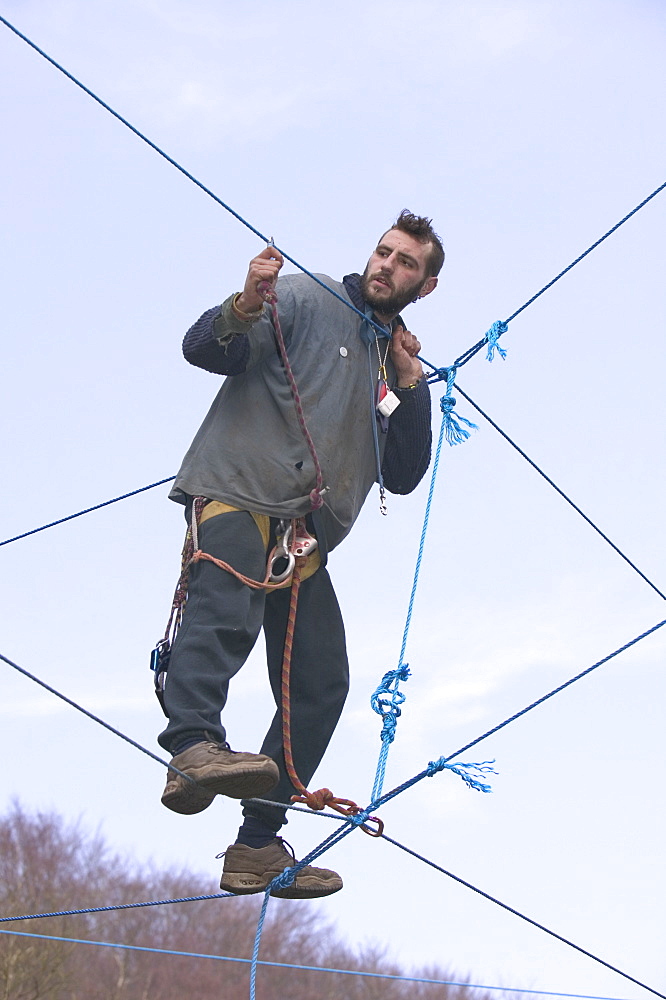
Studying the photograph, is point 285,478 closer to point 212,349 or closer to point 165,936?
point 212,349

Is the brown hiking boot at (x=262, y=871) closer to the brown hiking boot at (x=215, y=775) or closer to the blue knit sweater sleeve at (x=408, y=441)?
the brown hiking boot at (x=215, y=775)

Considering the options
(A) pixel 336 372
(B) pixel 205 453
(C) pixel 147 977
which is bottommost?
(B) pixel 205 453

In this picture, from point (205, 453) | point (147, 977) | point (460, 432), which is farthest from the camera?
point (147, 977)

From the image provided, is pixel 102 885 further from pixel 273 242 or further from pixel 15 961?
pixel 273 242

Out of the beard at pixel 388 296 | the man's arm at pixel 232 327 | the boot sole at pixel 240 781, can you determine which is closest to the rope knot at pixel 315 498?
the man's arm at pixel 232 327

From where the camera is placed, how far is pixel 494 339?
16.8ft

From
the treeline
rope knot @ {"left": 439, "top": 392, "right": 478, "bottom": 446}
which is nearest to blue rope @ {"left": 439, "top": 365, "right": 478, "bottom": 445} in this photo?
rope knot @ {"left": 439, "top": 392, "right": 478, "bottom": 446}

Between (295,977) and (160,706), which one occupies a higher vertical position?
(295,977)

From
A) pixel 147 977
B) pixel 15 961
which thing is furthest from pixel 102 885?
pixel 15 961

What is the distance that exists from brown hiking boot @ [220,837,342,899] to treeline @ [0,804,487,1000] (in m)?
17.7

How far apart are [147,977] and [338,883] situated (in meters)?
22.0

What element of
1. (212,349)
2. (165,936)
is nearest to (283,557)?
(212,349)

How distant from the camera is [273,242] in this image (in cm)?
417

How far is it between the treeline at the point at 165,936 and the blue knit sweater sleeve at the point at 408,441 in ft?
58.6
